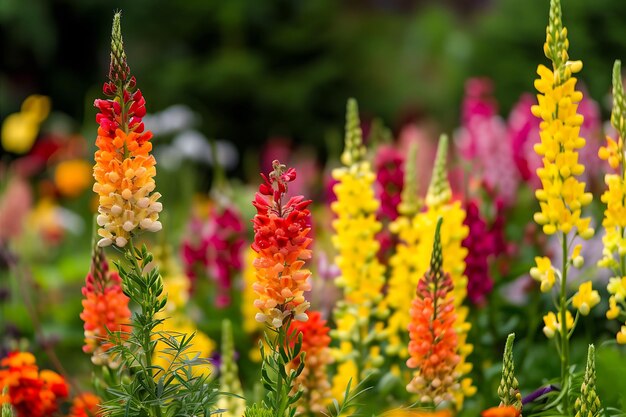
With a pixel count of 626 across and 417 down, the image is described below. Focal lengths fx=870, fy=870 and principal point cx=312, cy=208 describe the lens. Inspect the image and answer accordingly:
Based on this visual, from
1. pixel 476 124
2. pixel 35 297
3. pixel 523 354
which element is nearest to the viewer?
pixel 523 354

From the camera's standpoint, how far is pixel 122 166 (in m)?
1.68

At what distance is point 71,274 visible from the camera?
5.16m

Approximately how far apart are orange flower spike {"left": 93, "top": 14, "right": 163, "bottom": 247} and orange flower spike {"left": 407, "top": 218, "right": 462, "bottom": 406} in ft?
2.02

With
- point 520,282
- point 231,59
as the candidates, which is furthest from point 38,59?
point 520,282

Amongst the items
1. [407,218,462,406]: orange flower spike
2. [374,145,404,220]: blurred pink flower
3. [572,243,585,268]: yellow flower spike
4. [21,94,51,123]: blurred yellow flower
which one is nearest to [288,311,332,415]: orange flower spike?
[407,218,462,406]: orange flower spike

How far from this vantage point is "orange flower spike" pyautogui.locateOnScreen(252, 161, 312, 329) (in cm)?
167

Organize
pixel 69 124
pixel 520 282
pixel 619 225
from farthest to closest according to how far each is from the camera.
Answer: pixel 69 124 < pixel 520 282 < pixel 619 225

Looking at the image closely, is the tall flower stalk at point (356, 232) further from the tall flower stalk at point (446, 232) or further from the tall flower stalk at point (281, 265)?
the tall flower stalk at point (281, 265)

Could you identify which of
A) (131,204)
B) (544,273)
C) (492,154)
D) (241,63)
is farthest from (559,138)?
(241,63)

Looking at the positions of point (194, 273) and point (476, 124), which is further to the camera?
point (476, 124)

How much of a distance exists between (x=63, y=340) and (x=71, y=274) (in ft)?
4.49

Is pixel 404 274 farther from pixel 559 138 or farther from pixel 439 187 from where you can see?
pixel 559 138

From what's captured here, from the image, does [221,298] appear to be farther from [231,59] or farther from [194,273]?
[231,59]

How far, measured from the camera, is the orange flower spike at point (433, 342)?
1899 millimetres
